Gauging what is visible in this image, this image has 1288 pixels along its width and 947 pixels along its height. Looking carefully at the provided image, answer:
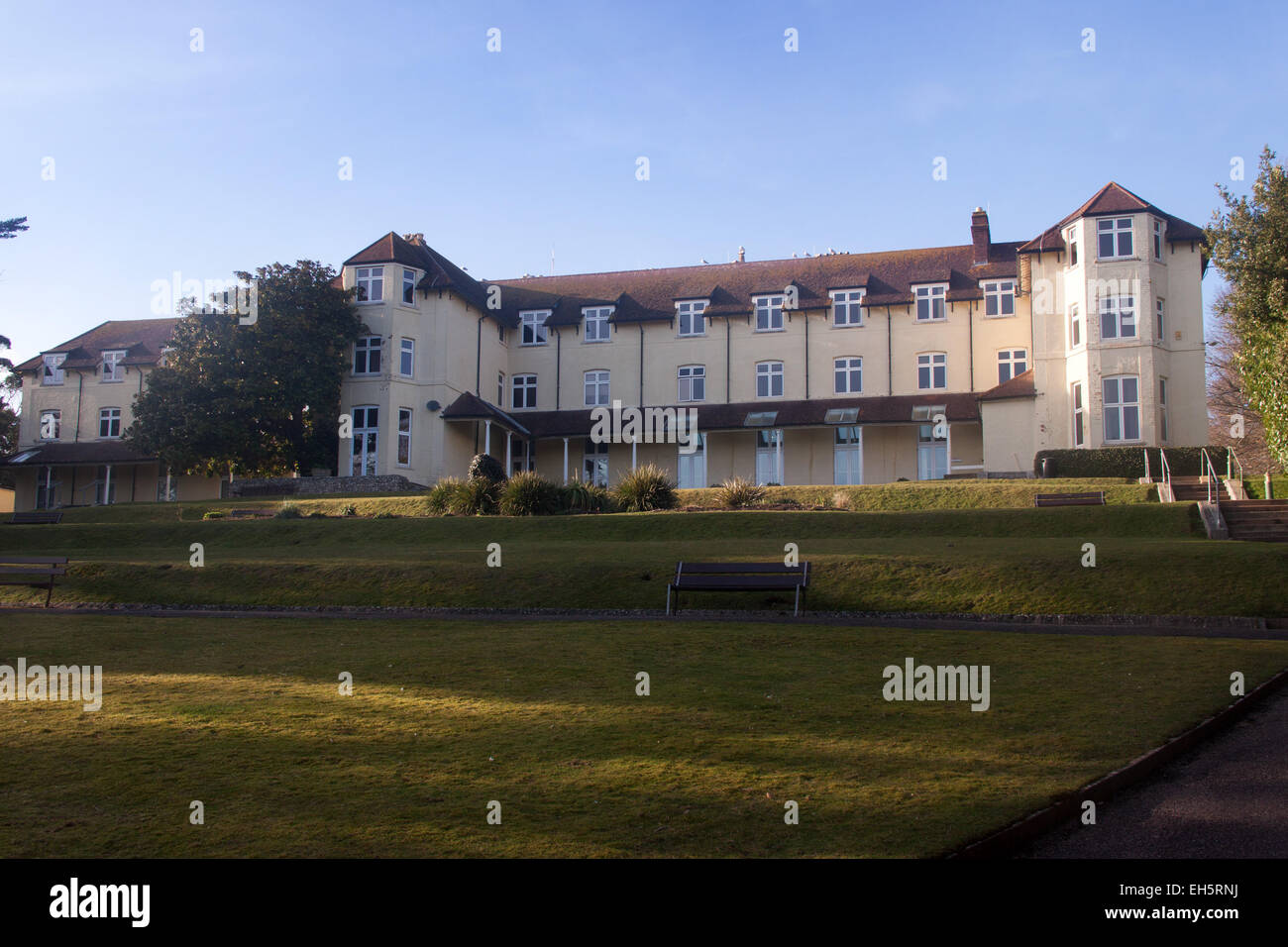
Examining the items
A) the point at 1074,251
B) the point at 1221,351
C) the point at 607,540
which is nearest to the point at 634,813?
the point at 607,540

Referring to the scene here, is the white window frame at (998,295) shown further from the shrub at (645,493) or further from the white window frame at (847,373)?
the shrub at (645,493)

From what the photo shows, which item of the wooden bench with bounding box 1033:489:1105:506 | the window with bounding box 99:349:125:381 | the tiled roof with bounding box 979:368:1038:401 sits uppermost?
the window with bounding box 99:349:125:381

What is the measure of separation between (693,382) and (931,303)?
10.7 m

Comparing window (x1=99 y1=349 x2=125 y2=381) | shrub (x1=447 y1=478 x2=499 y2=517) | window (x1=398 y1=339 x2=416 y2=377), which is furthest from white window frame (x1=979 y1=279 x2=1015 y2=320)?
window (x1=99 y1=349 x2=125 y2=381)

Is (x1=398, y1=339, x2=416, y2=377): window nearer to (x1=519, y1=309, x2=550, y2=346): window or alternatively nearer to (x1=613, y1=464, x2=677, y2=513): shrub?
(x1=519, y1=309, x2=550, y2=346): window

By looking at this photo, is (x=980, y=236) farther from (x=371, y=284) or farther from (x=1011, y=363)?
Answer: (x=371, y=284)

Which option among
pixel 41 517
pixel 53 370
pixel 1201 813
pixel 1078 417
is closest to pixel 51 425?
pixel 53 370

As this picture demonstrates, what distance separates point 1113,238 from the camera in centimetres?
3600

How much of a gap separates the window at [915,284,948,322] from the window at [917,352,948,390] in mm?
1549

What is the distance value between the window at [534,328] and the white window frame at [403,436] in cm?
817

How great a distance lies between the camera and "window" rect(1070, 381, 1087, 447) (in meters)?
35.6

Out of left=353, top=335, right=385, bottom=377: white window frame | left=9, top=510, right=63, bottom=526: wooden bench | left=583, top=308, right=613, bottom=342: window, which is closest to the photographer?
left=9, top=510, right=63, bottom=526: wooden bench
